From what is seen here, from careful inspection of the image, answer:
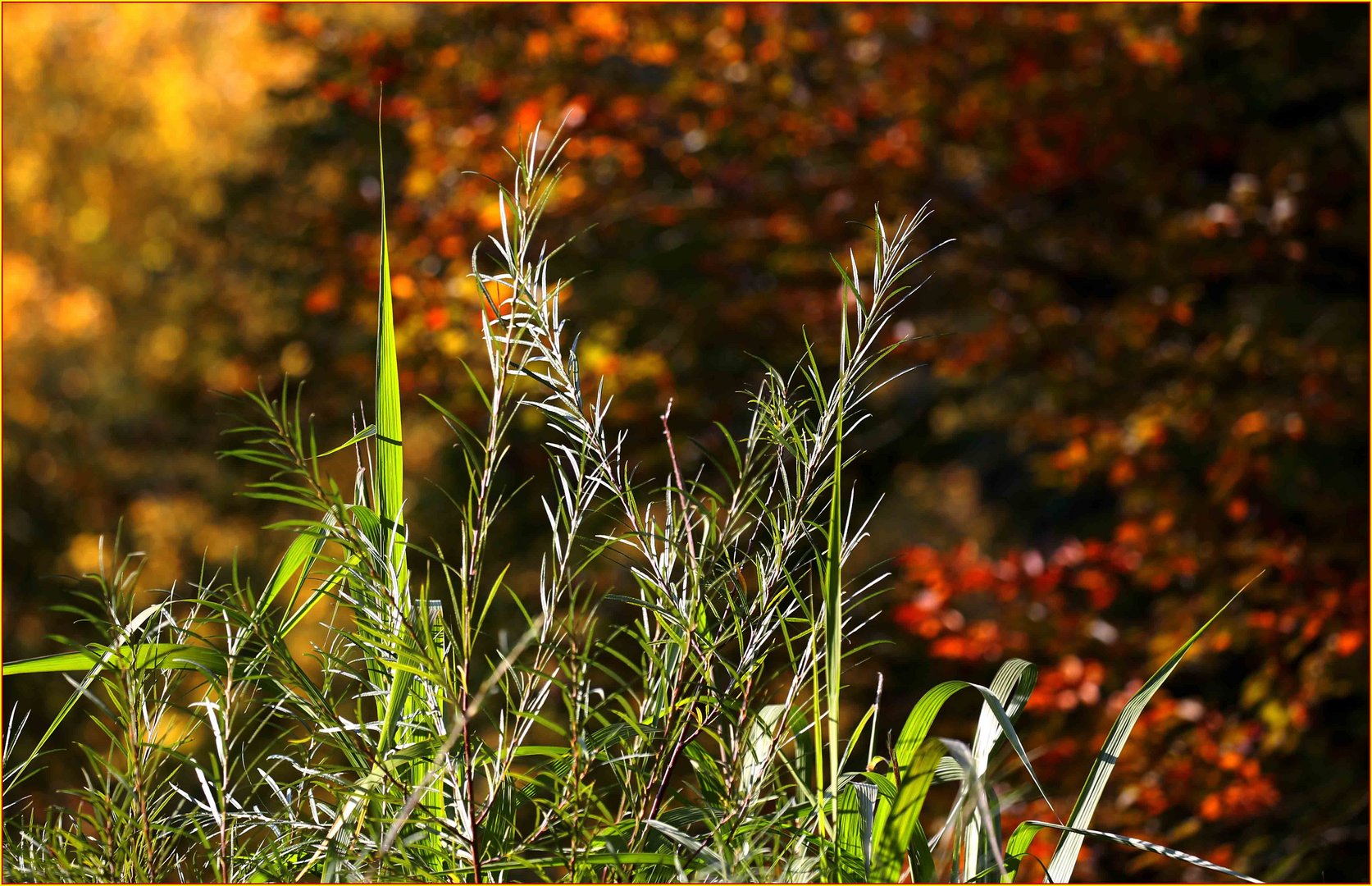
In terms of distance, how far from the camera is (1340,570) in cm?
326

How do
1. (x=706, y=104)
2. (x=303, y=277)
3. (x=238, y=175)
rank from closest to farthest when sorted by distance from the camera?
1. (x=706, y=104)
2. (x=303, y=277)
3. (x=238, y=175)

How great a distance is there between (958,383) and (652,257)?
4.60ft

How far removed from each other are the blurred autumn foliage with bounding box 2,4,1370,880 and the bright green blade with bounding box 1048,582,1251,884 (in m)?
2.16

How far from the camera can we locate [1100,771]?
0.66 m

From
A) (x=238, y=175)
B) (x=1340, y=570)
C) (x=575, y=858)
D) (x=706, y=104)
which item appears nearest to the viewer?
(x=575, y=858)

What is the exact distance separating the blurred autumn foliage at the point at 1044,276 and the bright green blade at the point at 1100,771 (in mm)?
2163

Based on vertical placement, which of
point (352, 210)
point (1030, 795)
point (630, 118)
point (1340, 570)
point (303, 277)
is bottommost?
point (1030, 795)

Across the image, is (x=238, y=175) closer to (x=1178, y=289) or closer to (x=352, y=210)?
(x=352, y=210)

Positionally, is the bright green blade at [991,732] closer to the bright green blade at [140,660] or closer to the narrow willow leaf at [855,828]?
the narrow willow leaf at [855,828]

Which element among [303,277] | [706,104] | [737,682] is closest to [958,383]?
[706,104]

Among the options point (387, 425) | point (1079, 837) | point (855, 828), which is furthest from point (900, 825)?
point (387, 425)

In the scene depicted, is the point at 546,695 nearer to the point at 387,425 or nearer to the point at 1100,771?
the point at 387,425

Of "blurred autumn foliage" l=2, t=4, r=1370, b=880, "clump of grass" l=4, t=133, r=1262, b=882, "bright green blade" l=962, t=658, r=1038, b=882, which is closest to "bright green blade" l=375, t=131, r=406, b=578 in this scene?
"clump of grass" l=4, t=133, r=1262, b=882

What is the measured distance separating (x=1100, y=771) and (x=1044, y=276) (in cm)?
344
